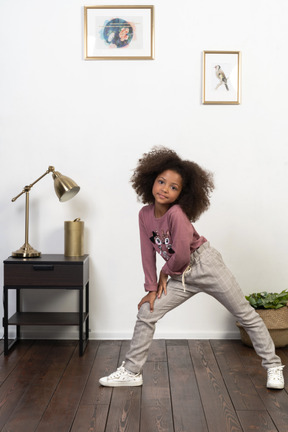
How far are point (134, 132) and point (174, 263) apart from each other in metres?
1.19

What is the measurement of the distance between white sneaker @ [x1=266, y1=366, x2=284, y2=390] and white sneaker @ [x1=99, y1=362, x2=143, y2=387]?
0.57 meters

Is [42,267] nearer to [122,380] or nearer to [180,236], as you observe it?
[122,380]

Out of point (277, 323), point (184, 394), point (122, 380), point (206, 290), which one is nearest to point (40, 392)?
point (122, 380)

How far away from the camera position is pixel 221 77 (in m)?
3.26

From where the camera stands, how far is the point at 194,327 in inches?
131

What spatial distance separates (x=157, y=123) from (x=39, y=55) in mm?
812

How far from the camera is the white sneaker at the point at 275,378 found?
7.83 ft

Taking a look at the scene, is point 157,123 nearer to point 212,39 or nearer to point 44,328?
point 212,39

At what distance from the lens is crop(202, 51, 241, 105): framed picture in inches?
128

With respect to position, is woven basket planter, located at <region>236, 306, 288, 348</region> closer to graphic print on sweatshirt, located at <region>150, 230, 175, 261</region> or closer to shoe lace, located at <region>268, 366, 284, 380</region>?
shoe lace, located at <region>268, 366, 284, 380</region>

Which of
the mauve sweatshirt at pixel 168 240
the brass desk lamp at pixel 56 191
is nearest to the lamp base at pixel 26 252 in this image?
the brass desk lamp at pixel 56 191

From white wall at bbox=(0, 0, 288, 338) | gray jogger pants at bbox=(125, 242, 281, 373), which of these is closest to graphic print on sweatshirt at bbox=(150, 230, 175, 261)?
gray jogger pants at bbox=(125, 242, 281, 373)

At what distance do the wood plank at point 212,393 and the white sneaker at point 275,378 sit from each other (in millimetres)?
200

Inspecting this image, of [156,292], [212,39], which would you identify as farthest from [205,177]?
[212,39]
